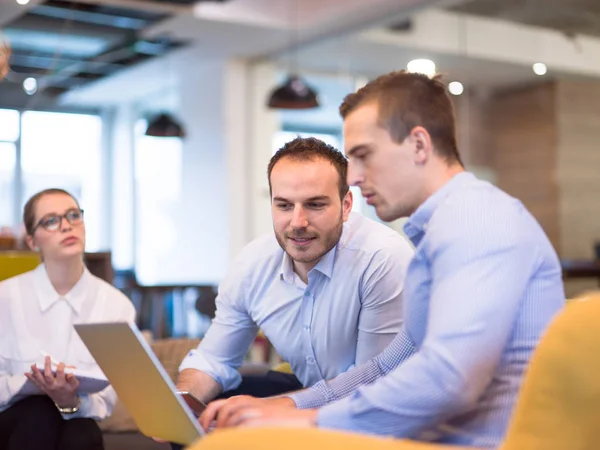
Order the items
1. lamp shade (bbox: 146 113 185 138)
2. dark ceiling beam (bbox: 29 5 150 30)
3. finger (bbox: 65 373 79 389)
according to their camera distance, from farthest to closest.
A: 1. lamp shade (bbox: 146 113 185 138)
2. dark ceiling beam (bbox: 29 5 150 30)
3. finger (bbox: 65 373 79 389)

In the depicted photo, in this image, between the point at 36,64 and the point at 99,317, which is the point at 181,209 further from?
the point at 99,317

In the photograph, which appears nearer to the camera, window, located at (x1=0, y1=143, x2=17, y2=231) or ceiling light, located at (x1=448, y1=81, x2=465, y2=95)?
ceiling light, located at (x1=448, y1=81, x2=465, y2=95)

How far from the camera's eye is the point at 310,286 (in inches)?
95.0

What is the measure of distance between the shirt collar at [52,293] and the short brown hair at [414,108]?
1.57 metres

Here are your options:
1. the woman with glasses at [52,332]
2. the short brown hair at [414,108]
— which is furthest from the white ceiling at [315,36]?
the short brown hair at [414,108]

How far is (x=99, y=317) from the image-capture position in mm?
2914

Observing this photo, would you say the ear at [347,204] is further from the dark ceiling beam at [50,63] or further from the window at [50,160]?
the window at [50,160]

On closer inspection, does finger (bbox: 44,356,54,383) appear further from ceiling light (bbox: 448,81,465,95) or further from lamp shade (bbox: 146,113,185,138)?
lamp shade (bbox: 146,113,185,138)

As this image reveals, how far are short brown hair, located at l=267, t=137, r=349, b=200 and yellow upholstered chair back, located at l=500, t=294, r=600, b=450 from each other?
1.17 meters

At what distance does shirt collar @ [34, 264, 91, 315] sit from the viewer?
115 inches

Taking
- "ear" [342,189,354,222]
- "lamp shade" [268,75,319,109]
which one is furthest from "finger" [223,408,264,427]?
"lamp shade" [268,75,319,109]

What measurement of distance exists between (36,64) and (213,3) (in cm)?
364

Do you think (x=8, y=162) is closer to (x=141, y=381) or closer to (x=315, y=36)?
(x=315, y=36)

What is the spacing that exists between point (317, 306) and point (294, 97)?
6.01 m
